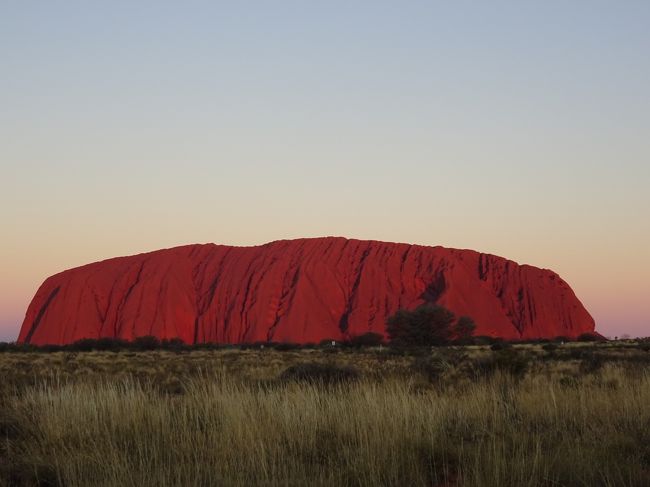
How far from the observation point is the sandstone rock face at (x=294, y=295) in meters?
76.2

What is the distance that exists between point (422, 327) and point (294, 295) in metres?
21.4

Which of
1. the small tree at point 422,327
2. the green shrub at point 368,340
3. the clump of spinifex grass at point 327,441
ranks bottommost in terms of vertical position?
the green shrub at point 368,340

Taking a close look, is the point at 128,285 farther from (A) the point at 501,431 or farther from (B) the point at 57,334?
(A) the point at 501,431

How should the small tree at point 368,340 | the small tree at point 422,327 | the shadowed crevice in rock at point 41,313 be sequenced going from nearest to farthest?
the small tree at point 422,327
the small tree at point 368,340
the shadowed crevice in rock at point 41,313

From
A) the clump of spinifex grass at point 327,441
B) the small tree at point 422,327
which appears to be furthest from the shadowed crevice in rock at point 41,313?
the clump of spinifex grass at point 327,441

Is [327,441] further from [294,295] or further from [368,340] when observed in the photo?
[294,295]

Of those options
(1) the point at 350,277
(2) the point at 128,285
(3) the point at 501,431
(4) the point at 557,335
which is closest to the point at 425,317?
(1) the point at 350,277

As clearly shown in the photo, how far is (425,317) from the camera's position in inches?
2397

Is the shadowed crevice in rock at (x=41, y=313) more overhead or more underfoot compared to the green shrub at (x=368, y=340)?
more overhead

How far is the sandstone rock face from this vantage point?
76.2 metres

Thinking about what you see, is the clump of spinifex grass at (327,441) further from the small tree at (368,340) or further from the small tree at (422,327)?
the small tree at (368,340)

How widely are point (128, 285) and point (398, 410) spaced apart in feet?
268

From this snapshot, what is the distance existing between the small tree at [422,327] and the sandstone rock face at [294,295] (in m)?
11.3

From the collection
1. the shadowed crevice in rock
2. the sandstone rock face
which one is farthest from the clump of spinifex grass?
the shadowed crevice in rock
